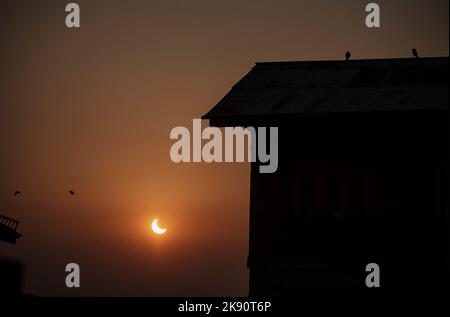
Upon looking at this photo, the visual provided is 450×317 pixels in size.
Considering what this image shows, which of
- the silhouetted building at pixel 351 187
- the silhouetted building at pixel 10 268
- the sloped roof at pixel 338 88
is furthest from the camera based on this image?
the silhouetted building at pixel 10 268

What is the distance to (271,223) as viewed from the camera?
31250 mm

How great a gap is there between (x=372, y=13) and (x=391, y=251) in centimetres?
913

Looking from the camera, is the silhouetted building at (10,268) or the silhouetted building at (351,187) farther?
the silhouetted building at (10,268)

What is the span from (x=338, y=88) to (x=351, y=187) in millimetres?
3289

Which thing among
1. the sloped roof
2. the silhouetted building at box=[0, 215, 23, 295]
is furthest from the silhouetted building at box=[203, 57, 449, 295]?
the silhouetted building at box=[0, 215, 23, 295]

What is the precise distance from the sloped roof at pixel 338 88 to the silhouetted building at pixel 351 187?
0.06 m

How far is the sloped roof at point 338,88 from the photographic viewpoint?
30172 mm

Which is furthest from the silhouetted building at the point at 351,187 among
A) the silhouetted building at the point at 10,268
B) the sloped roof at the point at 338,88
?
the silhouetted building at the point at 10,268

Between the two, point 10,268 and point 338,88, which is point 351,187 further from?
point 10,268

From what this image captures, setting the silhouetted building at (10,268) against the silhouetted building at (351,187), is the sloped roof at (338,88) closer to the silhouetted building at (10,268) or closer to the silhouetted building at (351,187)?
the silhouetted building at (351,187)

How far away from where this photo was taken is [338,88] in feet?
105
